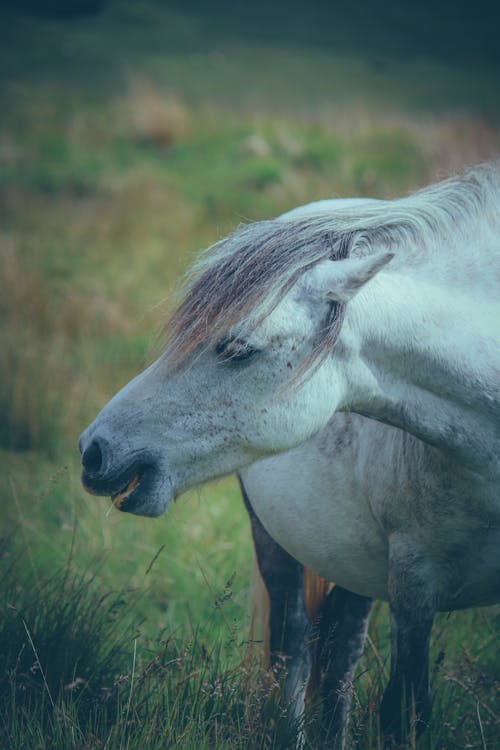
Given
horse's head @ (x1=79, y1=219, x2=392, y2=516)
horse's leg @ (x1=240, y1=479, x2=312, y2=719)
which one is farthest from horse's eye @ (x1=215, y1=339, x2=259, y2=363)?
horse's leg @ (x1=240, y1=479, x2=312, y2=719)

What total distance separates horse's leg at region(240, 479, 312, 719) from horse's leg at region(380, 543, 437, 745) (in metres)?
0.55

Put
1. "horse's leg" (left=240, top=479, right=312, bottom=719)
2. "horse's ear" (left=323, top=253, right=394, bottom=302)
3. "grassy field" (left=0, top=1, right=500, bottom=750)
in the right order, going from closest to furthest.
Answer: "horse's ear" (left=323, top=253, right=394, bottom=302) → "grassy field" (left=0, top=1, right=500, bottom=750) → "horse's leg" (left=240, top=479, right=312, bottom=719)

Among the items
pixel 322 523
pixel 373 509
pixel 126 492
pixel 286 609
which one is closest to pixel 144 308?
pixel 286 609

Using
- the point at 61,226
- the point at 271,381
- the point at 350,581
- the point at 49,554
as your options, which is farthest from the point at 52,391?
the point at 61,226

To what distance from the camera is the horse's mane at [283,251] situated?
6.13ft

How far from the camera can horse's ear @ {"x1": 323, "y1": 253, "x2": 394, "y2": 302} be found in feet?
5.98

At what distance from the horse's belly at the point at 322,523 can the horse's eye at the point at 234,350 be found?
70cm

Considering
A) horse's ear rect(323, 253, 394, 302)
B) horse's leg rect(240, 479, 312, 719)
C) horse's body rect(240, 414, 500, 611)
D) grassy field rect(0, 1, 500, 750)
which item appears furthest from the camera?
horse's leg rect(240, 479, 312, 719)

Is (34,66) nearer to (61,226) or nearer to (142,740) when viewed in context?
(61,226)

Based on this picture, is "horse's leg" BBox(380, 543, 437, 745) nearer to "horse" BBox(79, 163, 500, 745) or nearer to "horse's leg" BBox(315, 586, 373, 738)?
"horse" BBox(79, 163, 500, 745)

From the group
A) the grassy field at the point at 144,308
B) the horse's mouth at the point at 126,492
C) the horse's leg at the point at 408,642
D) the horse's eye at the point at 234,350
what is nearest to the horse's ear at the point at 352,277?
the horse's eye at the point at 234,350

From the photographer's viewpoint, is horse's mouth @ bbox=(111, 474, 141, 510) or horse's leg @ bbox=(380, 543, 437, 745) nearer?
horse's mouth @ bbox=(111, 474, 141, 510)

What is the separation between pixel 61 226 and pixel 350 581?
7.70m

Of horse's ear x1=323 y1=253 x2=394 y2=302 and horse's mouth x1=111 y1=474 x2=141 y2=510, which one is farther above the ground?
horse's ear x1=323 y1=253 x2=394 y2=302
